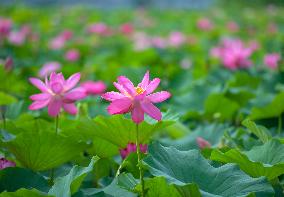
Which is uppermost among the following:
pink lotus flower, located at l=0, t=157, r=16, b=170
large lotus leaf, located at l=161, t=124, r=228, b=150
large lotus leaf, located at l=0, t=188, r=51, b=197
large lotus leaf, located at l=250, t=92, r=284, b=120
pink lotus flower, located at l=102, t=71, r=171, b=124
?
pink lotus flower, located at l=102, t=71, r=171, b=124

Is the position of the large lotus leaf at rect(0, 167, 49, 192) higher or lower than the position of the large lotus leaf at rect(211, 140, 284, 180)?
lower

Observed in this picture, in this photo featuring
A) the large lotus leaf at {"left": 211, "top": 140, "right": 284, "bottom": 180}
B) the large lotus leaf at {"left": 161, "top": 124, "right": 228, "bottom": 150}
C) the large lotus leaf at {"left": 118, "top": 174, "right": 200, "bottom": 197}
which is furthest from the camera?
the large lotus leaf at {"left": 161, "top": 124, "right": 228, "bottom": 150}

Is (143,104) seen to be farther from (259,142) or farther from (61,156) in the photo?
(259,142)

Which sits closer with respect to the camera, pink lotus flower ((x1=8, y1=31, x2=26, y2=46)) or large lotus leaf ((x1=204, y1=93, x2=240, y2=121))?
large lotus leaf ((x1=204, y1=93, x2=240, y2=121))

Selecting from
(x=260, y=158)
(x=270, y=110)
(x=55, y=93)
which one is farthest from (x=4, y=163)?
(x=270, y=110)

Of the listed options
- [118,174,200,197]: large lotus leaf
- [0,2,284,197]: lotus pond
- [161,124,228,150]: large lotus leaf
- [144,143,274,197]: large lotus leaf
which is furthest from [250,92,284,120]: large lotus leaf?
[118,174,200,197]: large lotus leaf

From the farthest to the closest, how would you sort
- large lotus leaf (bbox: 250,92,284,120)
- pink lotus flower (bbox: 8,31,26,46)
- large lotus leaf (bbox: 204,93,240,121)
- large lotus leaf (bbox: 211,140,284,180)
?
pink lotus flower (bbox: 8,31,26,46) → large lotus leaf (bbox: 204,93,240,121) → large lotus leaf (bbox: 250,92,284,120) → large lotus leaf (bbox: 211,140,284,180)

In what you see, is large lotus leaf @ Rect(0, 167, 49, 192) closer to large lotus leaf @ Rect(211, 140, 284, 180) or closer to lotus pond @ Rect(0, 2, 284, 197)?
lotus pond @ Rect(0, 2, 284, 197)

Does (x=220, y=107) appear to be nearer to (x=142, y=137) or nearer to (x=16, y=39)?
(x=142, y=137)
